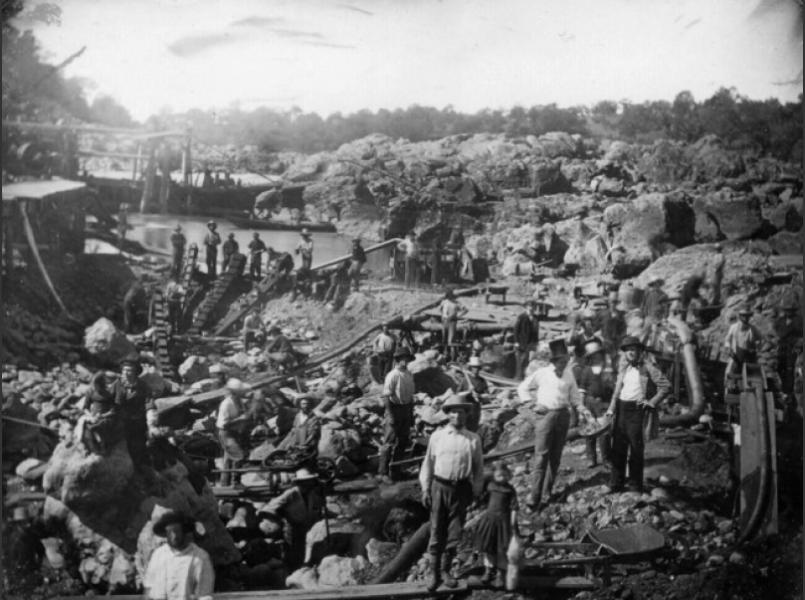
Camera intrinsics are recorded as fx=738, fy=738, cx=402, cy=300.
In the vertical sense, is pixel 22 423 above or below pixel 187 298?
below

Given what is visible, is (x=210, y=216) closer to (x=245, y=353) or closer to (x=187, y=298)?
(x=187, y=298)

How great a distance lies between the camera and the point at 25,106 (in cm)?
461

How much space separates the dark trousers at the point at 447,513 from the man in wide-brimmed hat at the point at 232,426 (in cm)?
125

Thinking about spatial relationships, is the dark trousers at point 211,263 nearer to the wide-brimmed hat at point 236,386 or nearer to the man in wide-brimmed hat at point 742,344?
the wide-brimmed hat at point 236,386

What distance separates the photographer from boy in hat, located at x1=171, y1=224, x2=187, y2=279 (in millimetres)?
4723

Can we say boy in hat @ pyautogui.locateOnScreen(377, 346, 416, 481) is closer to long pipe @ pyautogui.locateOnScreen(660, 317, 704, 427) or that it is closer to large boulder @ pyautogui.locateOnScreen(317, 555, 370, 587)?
large boulder @ pyautogui.locateOnScreen(317, 555, 370, 587)

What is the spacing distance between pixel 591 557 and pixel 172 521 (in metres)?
2.35

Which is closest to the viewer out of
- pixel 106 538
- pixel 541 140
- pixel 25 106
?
pixel 106 538

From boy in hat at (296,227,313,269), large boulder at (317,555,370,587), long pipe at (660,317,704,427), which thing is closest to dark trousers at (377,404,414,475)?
large boulder at (317,555,370,587)

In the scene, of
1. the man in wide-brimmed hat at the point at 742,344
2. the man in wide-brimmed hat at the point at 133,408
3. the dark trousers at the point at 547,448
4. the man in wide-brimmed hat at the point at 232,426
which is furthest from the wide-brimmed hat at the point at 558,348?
the man in wide-brimmed hat at the point at 133,408

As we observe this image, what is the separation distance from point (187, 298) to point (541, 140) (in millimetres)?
2573

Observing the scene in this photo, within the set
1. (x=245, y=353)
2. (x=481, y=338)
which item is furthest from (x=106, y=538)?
(x=481, y=338)

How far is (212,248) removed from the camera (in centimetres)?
476

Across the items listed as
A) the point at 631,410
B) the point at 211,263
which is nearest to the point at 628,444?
the point at 631,410
